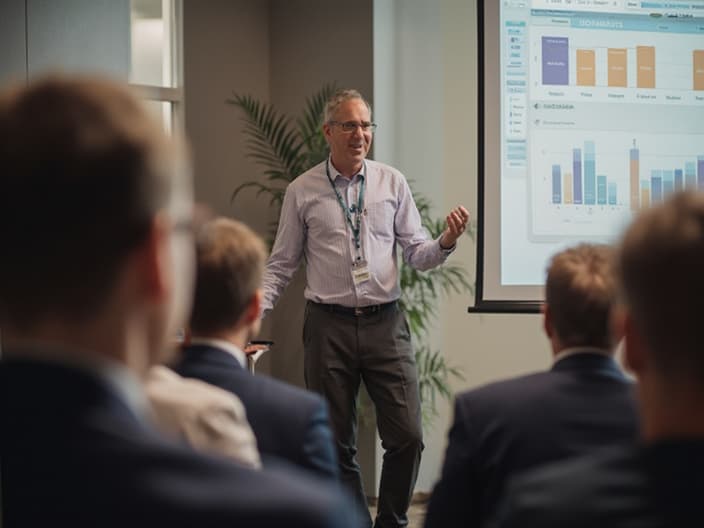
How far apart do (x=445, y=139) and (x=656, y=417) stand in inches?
189

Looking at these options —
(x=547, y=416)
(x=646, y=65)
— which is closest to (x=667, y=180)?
(x=646, y=65)

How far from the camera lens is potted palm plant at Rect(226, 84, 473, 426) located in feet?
17.5

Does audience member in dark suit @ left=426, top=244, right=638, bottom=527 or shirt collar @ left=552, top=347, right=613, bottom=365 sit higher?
shirt collar @ left=552, top=347, right=613, bottom=365

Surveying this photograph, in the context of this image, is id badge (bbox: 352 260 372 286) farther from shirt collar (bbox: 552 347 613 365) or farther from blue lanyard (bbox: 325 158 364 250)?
shirt collar (bbox: 552 347 613 365)

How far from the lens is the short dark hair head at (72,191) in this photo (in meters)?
0.84

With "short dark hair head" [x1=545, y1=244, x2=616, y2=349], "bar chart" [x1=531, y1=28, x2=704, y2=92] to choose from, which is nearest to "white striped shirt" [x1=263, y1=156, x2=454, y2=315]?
"bar chart" [x1=531, y1=28, x2=704, y2=92]

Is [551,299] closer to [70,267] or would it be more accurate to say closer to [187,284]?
[187,284]

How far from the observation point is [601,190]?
4.63 metres

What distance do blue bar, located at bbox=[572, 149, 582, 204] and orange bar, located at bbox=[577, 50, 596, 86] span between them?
0.30 metres

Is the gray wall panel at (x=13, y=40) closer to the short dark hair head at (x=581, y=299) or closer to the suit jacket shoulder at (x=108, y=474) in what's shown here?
the short dark hair head at (x=581, y=299)

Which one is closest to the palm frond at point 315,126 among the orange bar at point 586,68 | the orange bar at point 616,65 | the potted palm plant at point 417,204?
the potted palm plant at point 417,204

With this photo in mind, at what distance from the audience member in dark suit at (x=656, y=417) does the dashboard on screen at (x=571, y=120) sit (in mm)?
3509

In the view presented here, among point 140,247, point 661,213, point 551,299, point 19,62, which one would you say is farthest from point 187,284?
point 19,62

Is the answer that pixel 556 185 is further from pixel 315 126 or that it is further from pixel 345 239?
pixel 315 126
